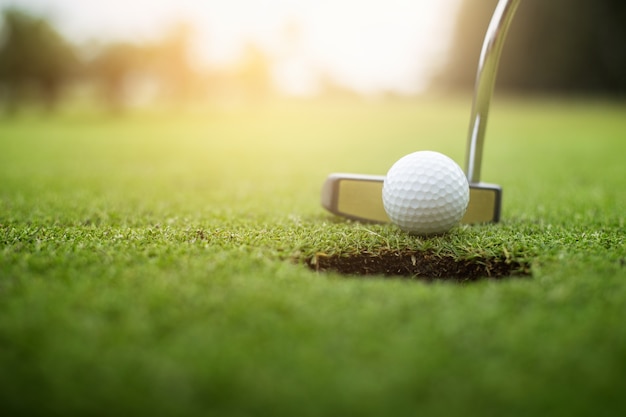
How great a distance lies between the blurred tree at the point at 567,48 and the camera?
23.2m

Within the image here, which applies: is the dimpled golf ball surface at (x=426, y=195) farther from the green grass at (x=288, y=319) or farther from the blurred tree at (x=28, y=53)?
the blurred tree at (x=28, y=53)

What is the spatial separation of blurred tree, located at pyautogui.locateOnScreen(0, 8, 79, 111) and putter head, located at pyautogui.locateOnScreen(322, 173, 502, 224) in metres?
23.6

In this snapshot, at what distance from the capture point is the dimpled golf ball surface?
235 centimetres

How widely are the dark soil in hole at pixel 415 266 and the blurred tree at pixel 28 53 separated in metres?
24.2

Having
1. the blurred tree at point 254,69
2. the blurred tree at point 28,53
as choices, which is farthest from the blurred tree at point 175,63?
the blurred tree at point 254,69

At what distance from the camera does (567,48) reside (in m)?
24.2

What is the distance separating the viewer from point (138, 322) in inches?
58.7

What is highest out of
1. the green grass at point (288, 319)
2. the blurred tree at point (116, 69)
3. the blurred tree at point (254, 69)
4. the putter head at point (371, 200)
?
the blurred tree at point (254, 69)

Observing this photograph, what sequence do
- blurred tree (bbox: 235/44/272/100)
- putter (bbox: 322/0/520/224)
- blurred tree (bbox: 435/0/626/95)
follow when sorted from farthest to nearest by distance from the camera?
blurred tree (bbox: 235/44/272/100)
blurred tree (bbox: 435/0/626/95)
putter (bbox: 322/0/520/224)

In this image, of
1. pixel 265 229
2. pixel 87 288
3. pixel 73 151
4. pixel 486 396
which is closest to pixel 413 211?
pixel 265 229

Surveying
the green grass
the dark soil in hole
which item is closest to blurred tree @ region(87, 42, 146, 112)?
the green grass

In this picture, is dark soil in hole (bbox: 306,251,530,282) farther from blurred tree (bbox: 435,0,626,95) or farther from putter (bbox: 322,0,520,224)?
blurred tree (bbox: 435,0,626,95)

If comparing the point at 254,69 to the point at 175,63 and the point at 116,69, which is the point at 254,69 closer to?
the point at 175,63

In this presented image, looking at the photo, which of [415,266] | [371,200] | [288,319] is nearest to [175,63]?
[371,200]
